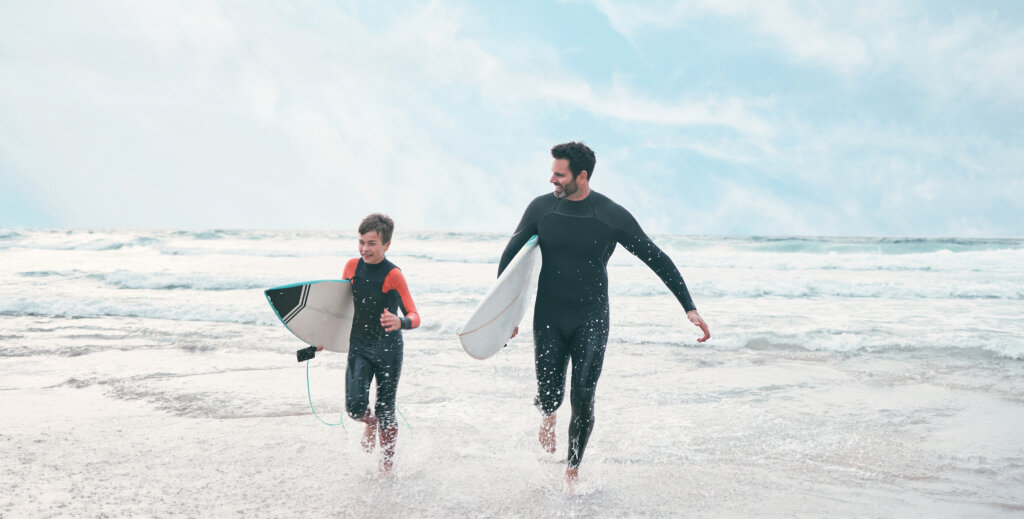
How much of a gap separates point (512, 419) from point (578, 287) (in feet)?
6.67

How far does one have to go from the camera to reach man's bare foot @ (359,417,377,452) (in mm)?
4160

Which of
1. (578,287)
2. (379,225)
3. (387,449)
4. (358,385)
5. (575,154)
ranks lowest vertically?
(387,449)

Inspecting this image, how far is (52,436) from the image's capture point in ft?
15.4

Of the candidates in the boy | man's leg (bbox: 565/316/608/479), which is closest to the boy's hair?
the boy

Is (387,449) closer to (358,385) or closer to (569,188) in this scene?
(358,385)

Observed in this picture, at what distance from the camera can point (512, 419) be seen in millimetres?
5504

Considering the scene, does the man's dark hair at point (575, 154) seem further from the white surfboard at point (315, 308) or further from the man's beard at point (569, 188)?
the white surfboard at point (315, 308)

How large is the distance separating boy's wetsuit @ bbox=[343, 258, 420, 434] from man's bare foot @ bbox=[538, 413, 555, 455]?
Answer: 1.07 metres

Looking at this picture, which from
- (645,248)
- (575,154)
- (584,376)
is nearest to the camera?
(575,154)

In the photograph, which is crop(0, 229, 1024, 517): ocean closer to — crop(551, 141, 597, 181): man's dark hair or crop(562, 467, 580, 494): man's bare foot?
crop(562, 467, 580, 494): man's bare foot

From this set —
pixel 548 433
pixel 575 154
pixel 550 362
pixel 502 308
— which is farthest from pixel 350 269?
pixel 548 433

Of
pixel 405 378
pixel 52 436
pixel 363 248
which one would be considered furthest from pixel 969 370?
pixel 52 436

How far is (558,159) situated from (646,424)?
2.70 m

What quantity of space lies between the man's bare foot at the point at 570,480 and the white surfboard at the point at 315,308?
5.52 ft
